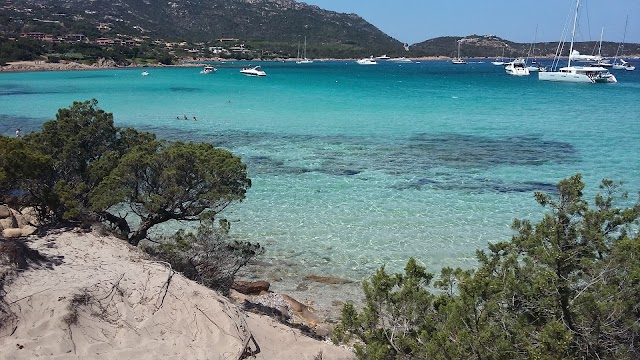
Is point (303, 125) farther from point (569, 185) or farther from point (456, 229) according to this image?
point (569, 185)

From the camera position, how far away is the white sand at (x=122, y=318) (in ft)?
22.6

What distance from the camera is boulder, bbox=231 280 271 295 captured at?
1216cm

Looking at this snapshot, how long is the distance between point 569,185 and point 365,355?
338cm

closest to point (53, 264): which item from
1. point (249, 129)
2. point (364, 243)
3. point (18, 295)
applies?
point (18, 295)

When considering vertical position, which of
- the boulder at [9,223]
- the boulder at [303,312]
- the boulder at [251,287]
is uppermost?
the boulder at [9,223]

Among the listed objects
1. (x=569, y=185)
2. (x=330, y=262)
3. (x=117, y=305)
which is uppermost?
(x=569, y=185)

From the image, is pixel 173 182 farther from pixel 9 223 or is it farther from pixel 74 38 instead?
pixel 74 38

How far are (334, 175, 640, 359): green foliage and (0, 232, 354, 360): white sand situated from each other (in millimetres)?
2502

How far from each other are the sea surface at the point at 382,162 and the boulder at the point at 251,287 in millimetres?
693

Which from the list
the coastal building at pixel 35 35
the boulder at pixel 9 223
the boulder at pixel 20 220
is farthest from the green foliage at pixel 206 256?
the coastal building at pixel 35 35

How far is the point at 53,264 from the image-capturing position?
27.1 feet

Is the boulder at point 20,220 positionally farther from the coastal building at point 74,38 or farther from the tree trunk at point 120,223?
the coastal building at point 74,38

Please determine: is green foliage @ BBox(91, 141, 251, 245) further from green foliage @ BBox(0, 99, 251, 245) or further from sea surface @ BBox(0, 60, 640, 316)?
sea surface @ BBox(0, 60, 640, 316)

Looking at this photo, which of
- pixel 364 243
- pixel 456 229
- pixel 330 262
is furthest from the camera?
pixel 456 229
